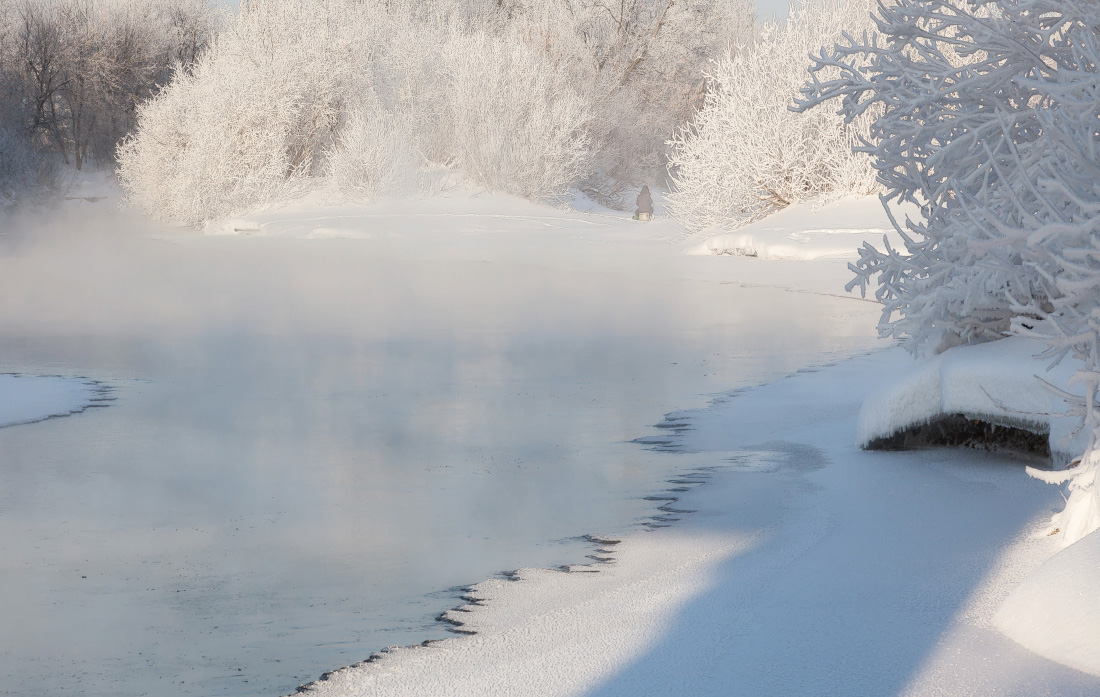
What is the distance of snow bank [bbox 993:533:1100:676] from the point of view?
2.42 metres

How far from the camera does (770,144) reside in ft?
53.7

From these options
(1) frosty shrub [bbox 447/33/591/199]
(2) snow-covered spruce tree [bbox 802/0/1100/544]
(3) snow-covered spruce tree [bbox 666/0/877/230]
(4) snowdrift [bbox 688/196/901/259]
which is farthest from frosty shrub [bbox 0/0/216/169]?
(2) snow-covered spruce tree [bbox 802/0/1100/544]

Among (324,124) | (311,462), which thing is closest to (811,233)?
(311,462)

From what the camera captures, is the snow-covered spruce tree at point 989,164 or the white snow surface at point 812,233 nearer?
the snow-covered spruce tree at point 989,164

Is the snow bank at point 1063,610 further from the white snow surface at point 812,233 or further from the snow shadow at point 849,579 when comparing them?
the white snow surface at point 812,233

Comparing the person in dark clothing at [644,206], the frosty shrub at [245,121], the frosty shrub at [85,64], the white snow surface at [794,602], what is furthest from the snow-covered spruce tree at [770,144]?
the frosty shrub at [85,64]

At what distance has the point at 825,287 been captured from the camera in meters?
11.5

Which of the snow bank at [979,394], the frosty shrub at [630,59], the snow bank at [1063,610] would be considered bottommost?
the snow bank at [1063,610]

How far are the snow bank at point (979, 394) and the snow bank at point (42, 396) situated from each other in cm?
381

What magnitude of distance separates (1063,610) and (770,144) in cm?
1447

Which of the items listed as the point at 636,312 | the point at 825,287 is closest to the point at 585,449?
the point at 636,312

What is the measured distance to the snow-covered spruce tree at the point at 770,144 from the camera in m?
16.1

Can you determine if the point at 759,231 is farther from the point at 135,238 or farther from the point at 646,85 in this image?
the point at 646,85

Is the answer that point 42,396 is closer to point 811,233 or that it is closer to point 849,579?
→ point 849,579
